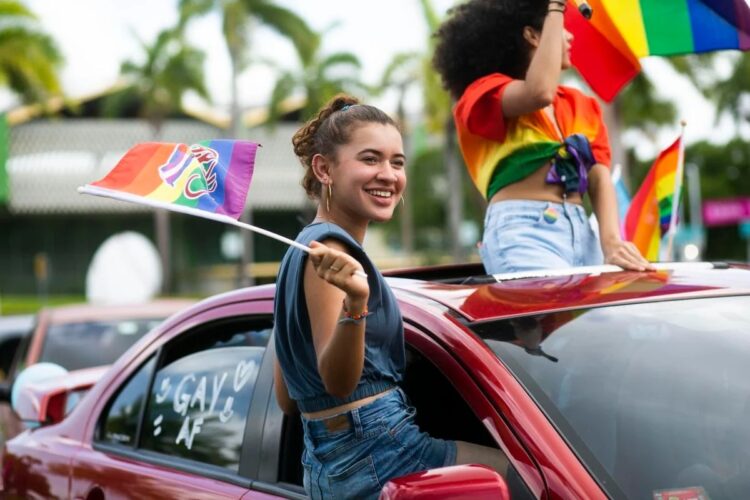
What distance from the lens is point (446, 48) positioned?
4055 millimetres

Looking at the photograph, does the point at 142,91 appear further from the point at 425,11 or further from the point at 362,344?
the point at 362,344

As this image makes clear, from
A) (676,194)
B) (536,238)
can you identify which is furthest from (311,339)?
(676,194)

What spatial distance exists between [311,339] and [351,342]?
22cm

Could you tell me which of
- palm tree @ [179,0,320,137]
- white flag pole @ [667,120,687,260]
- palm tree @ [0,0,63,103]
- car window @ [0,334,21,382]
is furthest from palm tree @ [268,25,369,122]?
white flag pole @ [667,120,687,260]

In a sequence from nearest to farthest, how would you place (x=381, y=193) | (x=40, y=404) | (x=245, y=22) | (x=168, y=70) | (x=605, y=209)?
(x=381, y=193), (x=605, y=209), (x=40, y=404), (x=245, y=22), (x=168, y=70)

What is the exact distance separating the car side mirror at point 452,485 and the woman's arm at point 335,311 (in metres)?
0.28

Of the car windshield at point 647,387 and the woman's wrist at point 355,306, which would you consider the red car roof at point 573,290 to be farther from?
the woman's wrist at point 355,306

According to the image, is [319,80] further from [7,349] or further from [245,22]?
[7,349]

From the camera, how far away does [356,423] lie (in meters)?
2.42

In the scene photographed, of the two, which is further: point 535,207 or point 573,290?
point 535,207

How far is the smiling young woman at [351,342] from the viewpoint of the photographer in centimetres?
232

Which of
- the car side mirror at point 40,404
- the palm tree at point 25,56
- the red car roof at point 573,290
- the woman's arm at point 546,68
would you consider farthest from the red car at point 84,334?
the palm tree at point 25,56

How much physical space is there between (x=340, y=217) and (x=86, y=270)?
171 feet

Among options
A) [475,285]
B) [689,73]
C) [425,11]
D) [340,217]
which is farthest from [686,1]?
[425,11]
